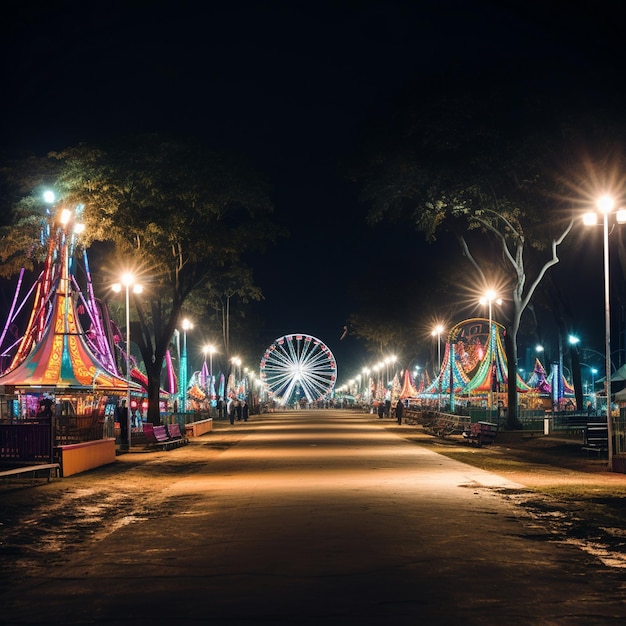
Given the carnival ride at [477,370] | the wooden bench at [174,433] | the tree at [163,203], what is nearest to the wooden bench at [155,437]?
the wooden bench at [174,433]

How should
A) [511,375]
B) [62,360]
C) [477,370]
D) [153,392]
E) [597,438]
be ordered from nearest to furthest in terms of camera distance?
[597,438] → [62,360] → [153,392] → [511,375] → [477,370]

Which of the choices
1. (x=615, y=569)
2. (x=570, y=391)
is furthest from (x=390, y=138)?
(x=570, y=391)

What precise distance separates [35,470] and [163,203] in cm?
1899

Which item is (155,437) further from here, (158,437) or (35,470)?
(35,470)

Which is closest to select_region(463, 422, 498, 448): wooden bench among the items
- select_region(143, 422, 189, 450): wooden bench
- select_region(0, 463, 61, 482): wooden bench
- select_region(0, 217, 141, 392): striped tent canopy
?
select_region(143, 422, 189, 450): wooden bench

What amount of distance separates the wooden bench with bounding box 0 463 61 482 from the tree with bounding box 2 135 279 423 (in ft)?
56.1

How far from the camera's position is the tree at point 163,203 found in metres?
40.9

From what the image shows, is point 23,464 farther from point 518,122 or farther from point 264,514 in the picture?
point 518,122

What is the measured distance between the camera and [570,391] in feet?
295

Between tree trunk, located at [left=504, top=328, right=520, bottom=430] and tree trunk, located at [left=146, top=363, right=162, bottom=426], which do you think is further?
tree trunk, located at [left=504, top=328, right=520, bottom=430]

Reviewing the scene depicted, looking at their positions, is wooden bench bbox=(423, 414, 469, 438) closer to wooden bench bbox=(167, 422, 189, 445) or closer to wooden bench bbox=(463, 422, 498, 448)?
wooden bench bbox=(463, 422, 498, 448)

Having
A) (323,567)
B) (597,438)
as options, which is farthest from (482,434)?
(323,567)

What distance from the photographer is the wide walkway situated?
29.5 ft

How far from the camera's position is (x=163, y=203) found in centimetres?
4219
